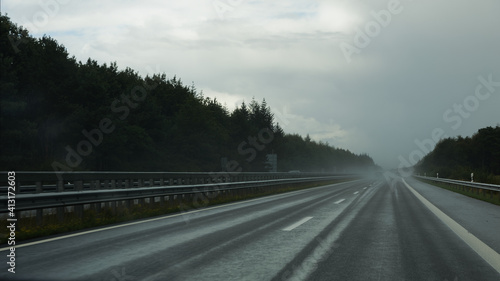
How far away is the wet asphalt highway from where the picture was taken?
5105mm

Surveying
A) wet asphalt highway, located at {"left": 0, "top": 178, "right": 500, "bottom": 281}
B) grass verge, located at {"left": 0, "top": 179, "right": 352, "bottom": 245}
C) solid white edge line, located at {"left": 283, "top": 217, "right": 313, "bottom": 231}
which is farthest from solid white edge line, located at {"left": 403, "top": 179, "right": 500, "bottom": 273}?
grass verge, located at {"left": 0, "top": 179, "right": 352, "bottom": 245}

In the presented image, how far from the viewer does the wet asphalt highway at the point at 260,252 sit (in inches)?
201

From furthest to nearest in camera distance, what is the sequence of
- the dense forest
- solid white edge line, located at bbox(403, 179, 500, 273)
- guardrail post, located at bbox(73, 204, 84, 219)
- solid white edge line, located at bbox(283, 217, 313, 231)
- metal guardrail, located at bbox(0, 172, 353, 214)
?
the dense forest → guardrail post, located at bbox(73, 204, 84, 219) → solid white edge line, located at bbox(283, 217, 313, 231) → metal guardrail, located at bbox(0, 172, 353, 214) → solid white edge line, located at bbox(403, 179, 500, 273)

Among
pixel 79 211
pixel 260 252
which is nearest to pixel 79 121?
pixel 79 211

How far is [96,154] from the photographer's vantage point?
1847 inches

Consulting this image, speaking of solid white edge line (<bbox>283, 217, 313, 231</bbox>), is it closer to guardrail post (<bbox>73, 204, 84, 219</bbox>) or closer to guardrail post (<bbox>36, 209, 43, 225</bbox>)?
guardrail post (<bbox>73, 204, 84, 219</bbox>)

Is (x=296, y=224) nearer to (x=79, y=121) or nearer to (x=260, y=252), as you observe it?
(x=260, y=252)

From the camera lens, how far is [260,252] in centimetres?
646

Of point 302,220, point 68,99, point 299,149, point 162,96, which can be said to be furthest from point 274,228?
point 299,149

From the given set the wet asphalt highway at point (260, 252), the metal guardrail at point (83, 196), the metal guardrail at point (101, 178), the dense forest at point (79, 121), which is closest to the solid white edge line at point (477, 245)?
the wet asphalt highway at point (260, 252)

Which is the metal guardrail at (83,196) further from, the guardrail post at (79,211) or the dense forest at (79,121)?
the dense forest at (79,121)

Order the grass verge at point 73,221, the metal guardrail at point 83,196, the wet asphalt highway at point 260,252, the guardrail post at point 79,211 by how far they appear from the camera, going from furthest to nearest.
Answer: the guardrail post at point 79,211 < the grass verge at point 73,221 < the metal guardrail at point 83,196 < the wet asphalt highway at point 260,252

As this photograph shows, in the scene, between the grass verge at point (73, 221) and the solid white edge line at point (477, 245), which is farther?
the grass verge at point (73, 221)

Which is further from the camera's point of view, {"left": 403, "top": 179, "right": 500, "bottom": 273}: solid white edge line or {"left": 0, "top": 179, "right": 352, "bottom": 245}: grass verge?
{"left": 0, "top": 179, "right": 352, "bottom": 245}: grass verge
